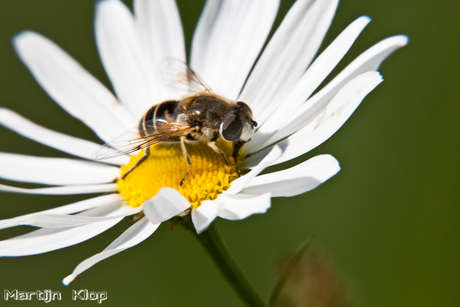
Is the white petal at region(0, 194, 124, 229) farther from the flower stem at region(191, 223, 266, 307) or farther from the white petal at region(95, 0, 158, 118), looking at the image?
the white petal at region(95, 0, 158, 118)

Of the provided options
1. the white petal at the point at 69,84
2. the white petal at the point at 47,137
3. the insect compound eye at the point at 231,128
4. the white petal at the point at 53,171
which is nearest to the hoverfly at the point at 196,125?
the insect compound eye at the point at 231,128

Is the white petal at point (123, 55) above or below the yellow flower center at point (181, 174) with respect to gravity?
above

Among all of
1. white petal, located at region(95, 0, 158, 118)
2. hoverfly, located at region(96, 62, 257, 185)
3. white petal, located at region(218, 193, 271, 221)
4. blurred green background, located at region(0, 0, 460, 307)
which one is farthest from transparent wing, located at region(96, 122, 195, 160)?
blurred green background, located at region(0, 0, 460, 307)

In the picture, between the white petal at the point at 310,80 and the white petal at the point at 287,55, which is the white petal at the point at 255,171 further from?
the white petal at the point at 287,55

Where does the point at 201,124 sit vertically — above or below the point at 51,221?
above

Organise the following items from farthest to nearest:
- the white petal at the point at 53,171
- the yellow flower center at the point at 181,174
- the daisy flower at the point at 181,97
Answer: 1. the white petal at the point at 53,171
2. the yellow flower center at the point at 181,174
3. the daisy flower at the point at 181,97

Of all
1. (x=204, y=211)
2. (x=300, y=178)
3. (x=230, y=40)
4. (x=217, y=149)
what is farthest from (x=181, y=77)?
(x=300, y=178)

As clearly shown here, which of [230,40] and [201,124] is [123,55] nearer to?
[230,40]
